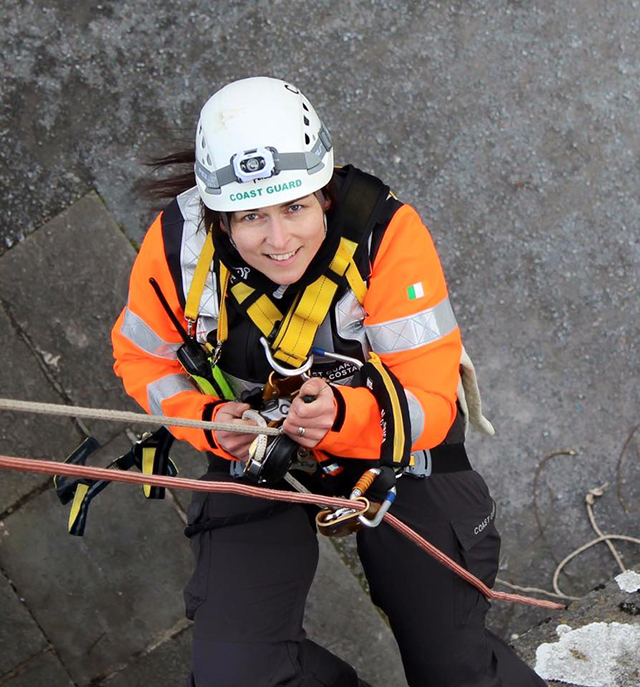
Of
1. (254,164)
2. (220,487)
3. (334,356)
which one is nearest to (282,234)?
(254,164)

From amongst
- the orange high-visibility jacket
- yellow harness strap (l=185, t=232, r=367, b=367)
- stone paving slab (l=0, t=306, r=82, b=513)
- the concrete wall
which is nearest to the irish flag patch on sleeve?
the orange high-visibility jacket

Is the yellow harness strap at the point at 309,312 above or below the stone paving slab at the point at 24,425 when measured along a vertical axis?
above

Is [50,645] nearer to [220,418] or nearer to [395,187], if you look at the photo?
[220,418]

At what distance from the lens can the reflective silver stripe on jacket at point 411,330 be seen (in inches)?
87.6

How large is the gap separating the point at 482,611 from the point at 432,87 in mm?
2067

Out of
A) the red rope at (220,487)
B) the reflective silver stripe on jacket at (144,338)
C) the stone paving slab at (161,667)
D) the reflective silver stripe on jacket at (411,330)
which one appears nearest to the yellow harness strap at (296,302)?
the reflective silver stripe on jacket at (411,330)

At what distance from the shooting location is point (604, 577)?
3.30 meters

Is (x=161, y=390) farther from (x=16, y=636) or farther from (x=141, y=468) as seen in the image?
(x=16, y=636)

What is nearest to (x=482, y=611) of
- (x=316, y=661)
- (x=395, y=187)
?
(x=316, y=661)

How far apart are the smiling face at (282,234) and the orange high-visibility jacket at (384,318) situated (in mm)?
193

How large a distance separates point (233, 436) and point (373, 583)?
2.38 ft

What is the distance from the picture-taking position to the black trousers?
2348mm

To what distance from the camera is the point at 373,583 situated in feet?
8.48

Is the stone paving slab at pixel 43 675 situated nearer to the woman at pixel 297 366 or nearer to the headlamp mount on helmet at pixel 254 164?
the woman at pixel 297 366
